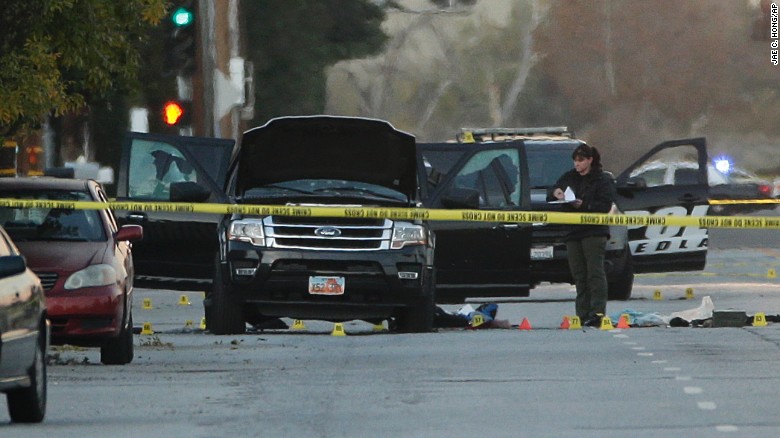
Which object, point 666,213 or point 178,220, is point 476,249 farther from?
point 666,213

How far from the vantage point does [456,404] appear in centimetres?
1397

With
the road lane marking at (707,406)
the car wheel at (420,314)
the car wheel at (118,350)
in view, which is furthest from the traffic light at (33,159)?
the road lane marking at (707,406)

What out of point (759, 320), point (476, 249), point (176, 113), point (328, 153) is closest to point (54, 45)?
point (328, 153)

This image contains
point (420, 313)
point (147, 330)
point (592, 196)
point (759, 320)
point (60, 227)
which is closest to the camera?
point (60, 227)

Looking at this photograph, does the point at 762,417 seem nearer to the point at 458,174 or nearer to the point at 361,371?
the point at 361,371

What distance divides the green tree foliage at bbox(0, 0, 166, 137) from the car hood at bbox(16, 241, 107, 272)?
3522 millimetres

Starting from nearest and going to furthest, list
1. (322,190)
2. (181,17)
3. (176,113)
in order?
1. (322,190)
2. (176,113)
3. (181,17)

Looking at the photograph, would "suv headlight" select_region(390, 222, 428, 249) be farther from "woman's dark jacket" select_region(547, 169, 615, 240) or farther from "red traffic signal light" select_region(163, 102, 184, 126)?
"red traffic signal light" select_region(163, 102, 184, 126)

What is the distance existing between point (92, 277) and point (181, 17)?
14.1 meters

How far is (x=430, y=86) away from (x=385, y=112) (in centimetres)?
213

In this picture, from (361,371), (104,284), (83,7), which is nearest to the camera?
(361,371)

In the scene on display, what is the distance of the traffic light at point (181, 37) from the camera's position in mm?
31109

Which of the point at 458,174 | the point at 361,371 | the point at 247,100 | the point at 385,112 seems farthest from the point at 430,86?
the point at 361,371

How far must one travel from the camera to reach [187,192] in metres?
20.7
